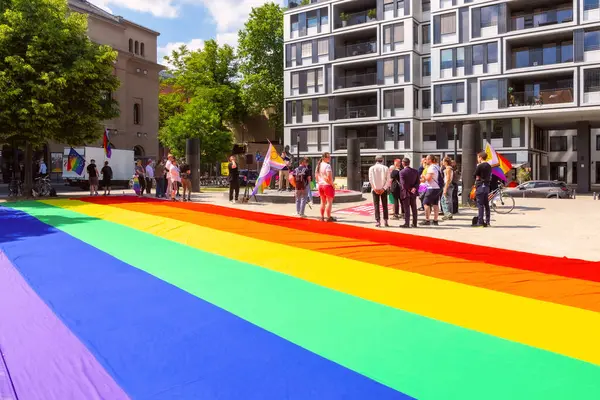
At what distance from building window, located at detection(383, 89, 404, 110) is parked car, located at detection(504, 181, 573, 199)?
59.1 feet

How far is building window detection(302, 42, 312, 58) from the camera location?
52.3m

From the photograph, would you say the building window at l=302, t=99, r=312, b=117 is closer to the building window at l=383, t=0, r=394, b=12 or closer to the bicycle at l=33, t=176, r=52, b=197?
the building window at l=383, t=0, r=394, b=12

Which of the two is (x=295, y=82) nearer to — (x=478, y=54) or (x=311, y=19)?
(x=311, y=19)

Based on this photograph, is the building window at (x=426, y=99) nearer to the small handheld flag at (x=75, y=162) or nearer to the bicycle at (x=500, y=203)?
the bicycle at (x=500, y=203)

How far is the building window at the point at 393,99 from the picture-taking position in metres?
46.8

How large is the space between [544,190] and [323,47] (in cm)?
2896

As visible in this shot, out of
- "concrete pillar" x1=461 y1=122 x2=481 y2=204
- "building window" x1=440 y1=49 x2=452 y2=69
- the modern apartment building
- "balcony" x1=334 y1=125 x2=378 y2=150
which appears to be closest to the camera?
"concrete pillar" x1=461 y1=122 x2=481 y2=204

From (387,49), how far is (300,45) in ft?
34.3

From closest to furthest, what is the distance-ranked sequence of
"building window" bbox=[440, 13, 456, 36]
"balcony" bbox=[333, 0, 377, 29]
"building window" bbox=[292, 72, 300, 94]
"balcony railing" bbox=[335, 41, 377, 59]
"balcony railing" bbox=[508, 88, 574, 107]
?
"balcony railing" bbox=[508, 88, 574, 107], "building window" bbox=[440, 13, 456, 36], "balcony railing" bbox=[335, 41, 377, 59], "balcony" bbox=[333, 0, 377, 29], "building window" bbox=[292, 72, 300, 94]

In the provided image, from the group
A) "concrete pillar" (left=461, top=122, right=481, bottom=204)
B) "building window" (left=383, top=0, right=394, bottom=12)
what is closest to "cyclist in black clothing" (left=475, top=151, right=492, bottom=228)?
"concrete pillar" (left=461, top=122, right=481, bottom=204)

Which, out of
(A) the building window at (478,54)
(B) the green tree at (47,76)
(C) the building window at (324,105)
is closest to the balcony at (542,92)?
(A) the building window at (478,54)

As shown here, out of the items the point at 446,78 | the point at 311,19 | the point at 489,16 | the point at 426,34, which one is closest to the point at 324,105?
the point at 311,19

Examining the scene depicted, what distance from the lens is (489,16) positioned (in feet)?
132

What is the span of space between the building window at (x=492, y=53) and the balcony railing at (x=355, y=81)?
453 inches
